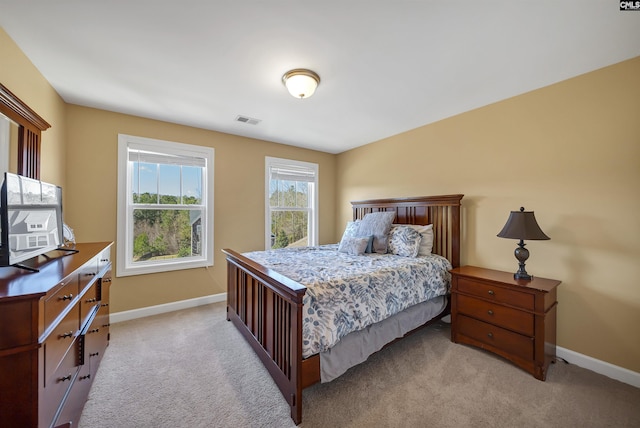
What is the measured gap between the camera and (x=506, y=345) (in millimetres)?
2125

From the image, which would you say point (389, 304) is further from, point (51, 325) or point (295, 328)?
point (51, 325)

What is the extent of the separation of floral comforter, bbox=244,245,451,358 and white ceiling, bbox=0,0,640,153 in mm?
1693

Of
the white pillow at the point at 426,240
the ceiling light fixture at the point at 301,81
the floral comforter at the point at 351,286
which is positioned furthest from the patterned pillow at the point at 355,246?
the ceiling light fixture at the point at 301,81

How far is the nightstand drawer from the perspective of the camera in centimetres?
202

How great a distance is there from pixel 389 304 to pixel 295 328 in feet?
3.07

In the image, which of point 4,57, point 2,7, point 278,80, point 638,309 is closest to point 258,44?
point 278,80

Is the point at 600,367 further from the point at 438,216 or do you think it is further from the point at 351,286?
the point at 351,286

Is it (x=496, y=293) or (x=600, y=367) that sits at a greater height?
(x=496, y=293)

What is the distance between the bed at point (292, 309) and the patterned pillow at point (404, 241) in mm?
242

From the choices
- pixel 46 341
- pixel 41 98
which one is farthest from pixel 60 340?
pixel 41 98

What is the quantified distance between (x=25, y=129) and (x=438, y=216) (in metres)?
3.96

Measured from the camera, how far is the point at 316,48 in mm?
1784

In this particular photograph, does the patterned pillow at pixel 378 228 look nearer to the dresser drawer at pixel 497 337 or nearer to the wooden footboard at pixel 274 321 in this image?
the dresser drawer at pixel 497 337

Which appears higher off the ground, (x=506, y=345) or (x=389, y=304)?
(x=389, y=304)
